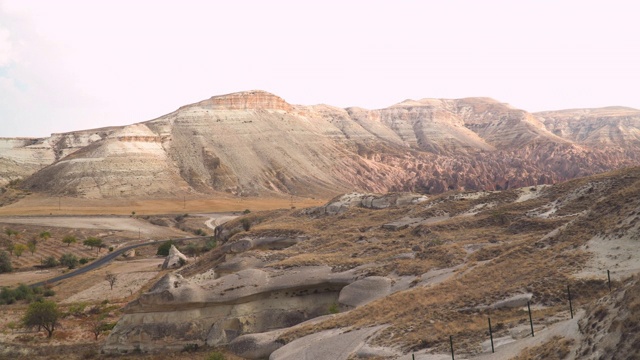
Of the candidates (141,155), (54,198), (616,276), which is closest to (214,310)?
(616,276)

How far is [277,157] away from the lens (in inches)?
5650

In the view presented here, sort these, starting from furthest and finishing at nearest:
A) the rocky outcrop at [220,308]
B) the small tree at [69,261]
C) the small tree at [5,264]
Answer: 1. the small tree at [69,261]
2. the small tree at [5,264]
3. the rocky outcrop at [220,308]

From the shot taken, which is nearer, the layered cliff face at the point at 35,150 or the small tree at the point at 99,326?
the small tree at the point at 99,326

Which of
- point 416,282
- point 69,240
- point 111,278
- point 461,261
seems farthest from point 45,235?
point 461,261

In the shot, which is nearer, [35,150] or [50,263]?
[50,263]

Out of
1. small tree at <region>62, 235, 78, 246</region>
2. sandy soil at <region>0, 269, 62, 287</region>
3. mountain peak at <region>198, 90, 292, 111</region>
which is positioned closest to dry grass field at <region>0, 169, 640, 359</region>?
sandy soil at <region>0, 269, 62, 287</region>

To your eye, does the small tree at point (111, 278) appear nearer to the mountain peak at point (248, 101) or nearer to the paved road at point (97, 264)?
the paved road at point (97, 264)

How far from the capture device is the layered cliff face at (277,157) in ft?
416

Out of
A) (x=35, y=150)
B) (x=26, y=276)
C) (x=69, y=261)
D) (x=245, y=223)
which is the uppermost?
(x=35, y=150)

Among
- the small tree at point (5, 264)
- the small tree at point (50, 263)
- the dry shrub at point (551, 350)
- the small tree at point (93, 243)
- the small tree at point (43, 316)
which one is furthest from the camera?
the small tree at point (93, 243)

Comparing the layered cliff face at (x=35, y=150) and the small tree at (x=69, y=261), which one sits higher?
the layered cliff face at (x=35, y=150)

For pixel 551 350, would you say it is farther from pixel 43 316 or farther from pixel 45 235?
pixel 45 235

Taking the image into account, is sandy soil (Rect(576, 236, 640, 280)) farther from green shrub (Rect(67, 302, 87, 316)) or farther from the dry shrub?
green shrub (Rect(67, 302, 87, 316))

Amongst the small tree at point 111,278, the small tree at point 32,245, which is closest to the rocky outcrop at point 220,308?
the small tree at point 111,278
